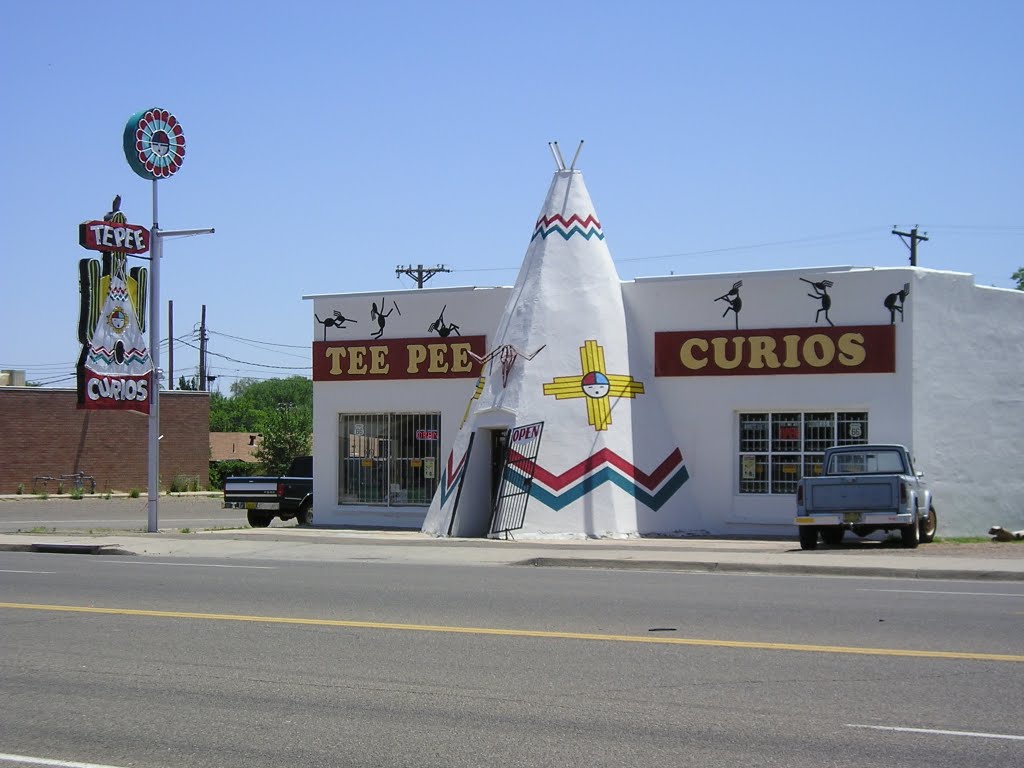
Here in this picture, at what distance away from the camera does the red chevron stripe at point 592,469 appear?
23.1 metres

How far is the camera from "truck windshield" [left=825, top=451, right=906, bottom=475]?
66.6 feet

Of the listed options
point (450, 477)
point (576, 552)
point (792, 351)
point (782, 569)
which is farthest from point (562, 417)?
point (782, 569)

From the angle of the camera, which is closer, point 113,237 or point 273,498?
point 113,237

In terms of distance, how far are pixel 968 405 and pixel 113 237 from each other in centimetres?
1711

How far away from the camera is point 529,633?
421 inches

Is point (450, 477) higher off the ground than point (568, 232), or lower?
lower

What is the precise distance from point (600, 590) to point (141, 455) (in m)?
38.2

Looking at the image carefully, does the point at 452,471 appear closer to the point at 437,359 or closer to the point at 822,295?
the point at 437,359

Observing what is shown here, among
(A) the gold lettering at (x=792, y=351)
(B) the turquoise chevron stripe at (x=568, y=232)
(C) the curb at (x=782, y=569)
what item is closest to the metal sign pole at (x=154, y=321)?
(B) the turquoise chevron stripe at (x=568, y=232)

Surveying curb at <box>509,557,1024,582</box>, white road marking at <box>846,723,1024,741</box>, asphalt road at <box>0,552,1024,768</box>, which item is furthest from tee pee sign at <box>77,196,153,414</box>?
white road marking at <box>846,723,1024,741</box>

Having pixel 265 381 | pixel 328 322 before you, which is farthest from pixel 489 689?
pixel 265 381

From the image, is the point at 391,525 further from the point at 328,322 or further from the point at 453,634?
the point at 453,634

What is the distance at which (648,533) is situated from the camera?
23.5 metres

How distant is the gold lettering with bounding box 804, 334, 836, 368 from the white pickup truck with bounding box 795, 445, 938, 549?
3079 millimetres
